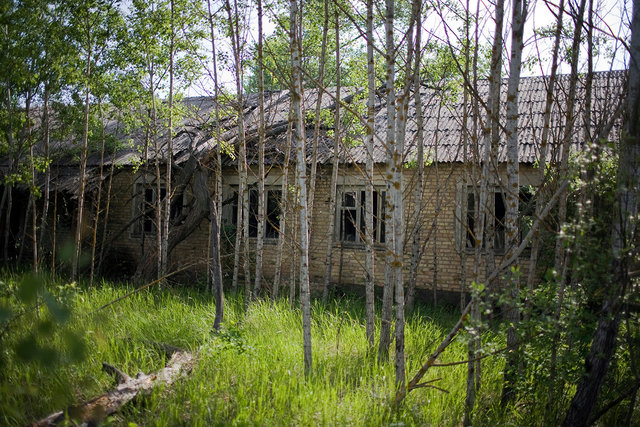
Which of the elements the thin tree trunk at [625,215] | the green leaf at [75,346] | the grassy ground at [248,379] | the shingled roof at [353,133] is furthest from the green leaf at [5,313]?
the shingled roof at [353,133]

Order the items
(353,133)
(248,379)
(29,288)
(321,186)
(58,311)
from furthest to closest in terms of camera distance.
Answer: (321,186) < (353,133) < (248,379) < (58,311) < (29,288)

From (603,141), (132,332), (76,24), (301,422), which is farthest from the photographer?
(76,24)

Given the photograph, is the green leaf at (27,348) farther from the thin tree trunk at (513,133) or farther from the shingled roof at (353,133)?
the shingled roof at (353,133)

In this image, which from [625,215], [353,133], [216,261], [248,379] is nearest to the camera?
[625,215]

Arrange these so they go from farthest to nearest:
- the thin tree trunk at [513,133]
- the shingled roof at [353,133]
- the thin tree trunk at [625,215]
Result: the shingled roof at [353,133]
the thin tree trunk at [513,133]
the thin tree trunk at [625,215]

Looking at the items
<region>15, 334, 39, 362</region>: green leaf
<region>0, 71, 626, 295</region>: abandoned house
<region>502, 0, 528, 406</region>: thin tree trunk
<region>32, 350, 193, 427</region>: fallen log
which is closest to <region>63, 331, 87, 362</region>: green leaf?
<region>15, 334, 39, 362</region>: green leaf

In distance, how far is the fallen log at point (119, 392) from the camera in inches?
142

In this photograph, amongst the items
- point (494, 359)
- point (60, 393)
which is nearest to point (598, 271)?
point (494, 359)

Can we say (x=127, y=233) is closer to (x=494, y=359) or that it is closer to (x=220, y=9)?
(x=220, y=9)

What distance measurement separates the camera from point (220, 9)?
848cm

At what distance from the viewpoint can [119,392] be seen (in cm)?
415

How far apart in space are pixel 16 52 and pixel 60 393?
439cm

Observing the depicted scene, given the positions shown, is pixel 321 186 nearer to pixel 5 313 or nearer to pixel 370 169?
pixel 370 169

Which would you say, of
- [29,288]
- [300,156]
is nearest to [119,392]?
[300,156]
